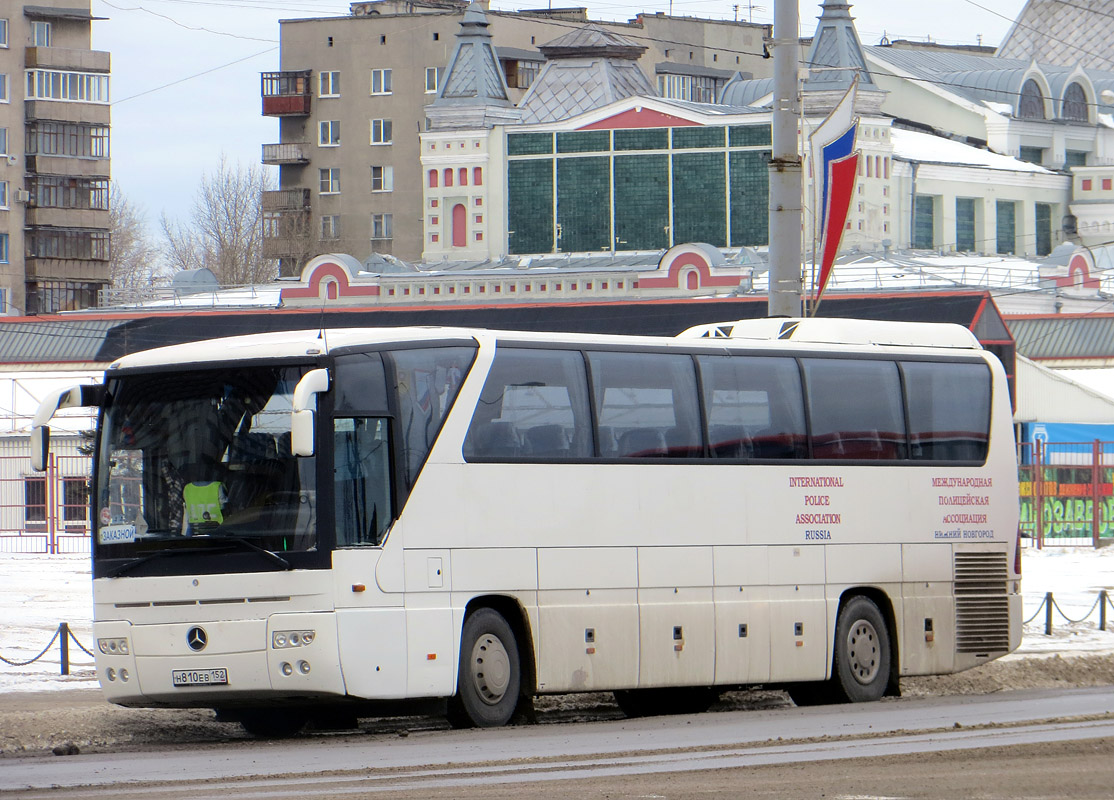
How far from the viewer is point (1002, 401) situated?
19.4 meters

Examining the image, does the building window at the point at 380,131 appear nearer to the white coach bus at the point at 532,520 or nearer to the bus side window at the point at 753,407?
the white coach bus at the point at 532,520

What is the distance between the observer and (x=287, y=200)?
112 meters

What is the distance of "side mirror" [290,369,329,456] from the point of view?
13484 mm

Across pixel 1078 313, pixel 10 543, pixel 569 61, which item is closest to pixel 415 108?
pixel 569 61

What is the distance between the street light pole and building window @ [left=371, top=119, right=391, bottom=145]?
92.0 m

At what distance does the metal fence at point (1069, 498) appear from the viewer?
3775 centimetres

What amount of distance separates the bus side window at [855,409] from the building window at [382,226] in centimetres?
9273

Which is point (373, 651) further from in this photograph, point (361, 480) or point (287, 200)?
point (287, 200)

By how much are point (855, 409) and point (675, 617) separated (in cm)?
279

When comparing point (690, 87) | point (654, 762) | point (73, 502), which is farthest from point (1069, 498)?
point (690, 87)

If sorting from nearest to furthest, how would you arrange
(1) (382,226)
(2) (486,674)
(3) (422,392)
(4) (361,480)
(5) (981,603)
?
(4) (361,480) < (3) (422,392) < (2) (486,674) < (5) (981,603) < (1) (382,226)

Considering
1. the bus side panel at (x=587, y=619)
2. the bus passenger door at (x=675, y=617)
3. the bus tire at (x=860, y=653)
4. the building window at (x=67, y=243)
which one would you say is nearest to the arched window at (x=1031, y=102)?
the building window at (x=67, y=243)

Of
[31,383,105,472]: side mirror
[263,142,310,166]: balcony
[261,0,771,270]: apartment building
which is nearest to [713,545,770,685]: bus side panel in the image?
[31,383,105,472]: side mirror

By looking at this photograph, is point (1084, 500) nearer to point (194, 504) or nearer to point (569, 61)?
point (194, 504)
